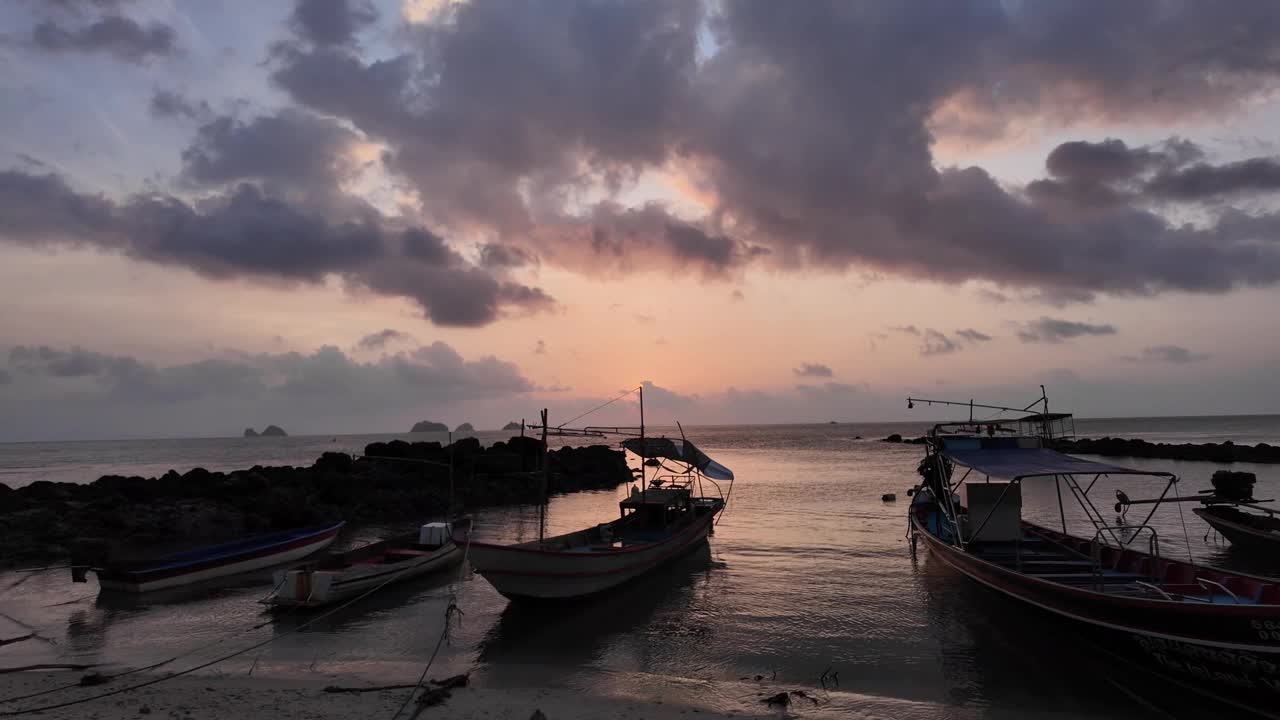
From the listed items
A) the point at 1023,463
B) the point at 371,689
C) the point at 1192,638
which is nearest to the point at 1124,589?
the point at 1192,638

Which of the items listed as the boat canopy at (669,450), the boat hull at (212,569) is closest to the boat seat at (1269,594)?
the boat canopy at (669,450)

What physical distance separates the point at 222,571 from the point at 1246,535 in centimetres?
3500

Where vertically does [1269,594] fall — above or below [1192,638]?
above

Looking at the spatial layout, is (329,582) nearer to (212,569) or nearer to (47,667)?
(47,667)

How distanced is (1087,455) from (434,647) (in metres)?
97.8

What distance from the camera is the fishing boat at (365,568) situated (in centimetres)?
1748

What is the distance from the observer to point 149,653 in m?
14.6

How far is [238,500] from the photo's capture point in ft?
114

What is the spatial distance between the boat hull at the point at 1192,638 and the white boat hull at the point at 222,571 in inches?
921

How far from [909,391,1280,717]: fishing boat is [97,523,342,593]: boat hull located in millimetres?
22204

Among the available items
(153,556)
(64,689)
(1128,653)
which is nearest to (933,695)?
(1128,653)

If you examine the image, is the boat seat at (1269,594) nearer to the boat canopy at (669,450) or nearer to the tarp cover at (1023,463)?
the tarp cover at (1023,463)

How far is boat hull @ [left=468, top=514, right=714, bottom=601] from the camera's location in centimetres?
1578

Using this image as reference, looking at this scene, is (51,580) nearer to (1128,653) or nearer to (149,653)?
(149,653)
